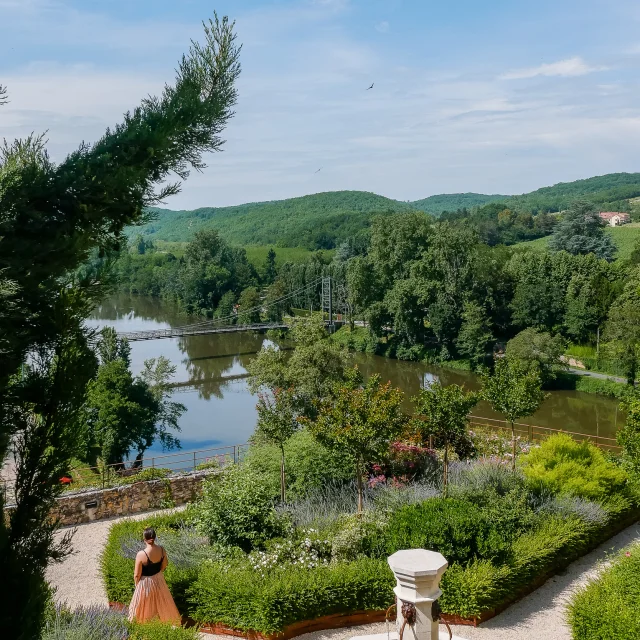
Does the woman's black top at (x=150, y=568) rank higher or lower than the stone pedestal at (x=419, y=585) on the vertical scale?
lower

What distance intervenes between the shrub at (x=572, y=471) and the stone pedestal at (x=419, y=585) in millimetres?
5340

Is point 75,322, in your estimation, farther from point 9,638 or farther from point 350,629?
point 350,629

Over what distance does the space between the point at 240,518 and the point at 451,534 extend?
262 cm

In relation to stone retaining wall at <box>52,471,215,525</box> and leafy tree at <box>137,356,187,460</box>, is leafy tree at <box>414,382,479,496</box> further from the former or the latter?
leafy tree at <box>137,356,187,460</box>

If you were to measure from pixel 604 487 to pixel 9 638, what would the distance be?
9387 millimetres

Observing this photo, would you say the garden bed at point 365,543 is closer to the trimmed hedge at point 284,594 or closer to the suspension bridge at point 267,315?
the trimmed hedge at point 284,594

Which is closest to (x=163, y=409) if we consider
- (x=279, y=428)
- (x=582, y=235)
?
(x=279, y=428)

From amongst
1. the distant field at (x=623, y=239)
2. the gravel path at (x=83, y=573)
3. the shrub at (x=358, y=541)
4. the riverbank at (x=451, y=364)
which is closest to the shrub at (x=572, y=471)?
the shrub at (x=358, y=541)

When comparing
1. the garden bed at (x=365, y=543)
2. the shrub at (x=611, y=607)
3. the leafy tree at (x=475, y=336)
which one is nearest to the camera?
the shrub at (x=611, y=607)

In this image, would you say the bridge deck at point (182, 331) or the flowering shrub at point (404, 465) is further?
the bridge deck at point (182, 331)

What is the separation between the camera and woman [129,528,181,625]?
7121mm

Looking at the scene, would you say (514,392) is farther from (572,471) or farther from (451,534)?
(451,534)

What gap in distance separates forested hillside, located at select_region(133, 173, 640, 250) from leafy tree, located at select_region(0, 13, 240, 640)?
7197 cm

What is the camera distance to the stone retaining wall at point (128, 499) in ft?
36.6
